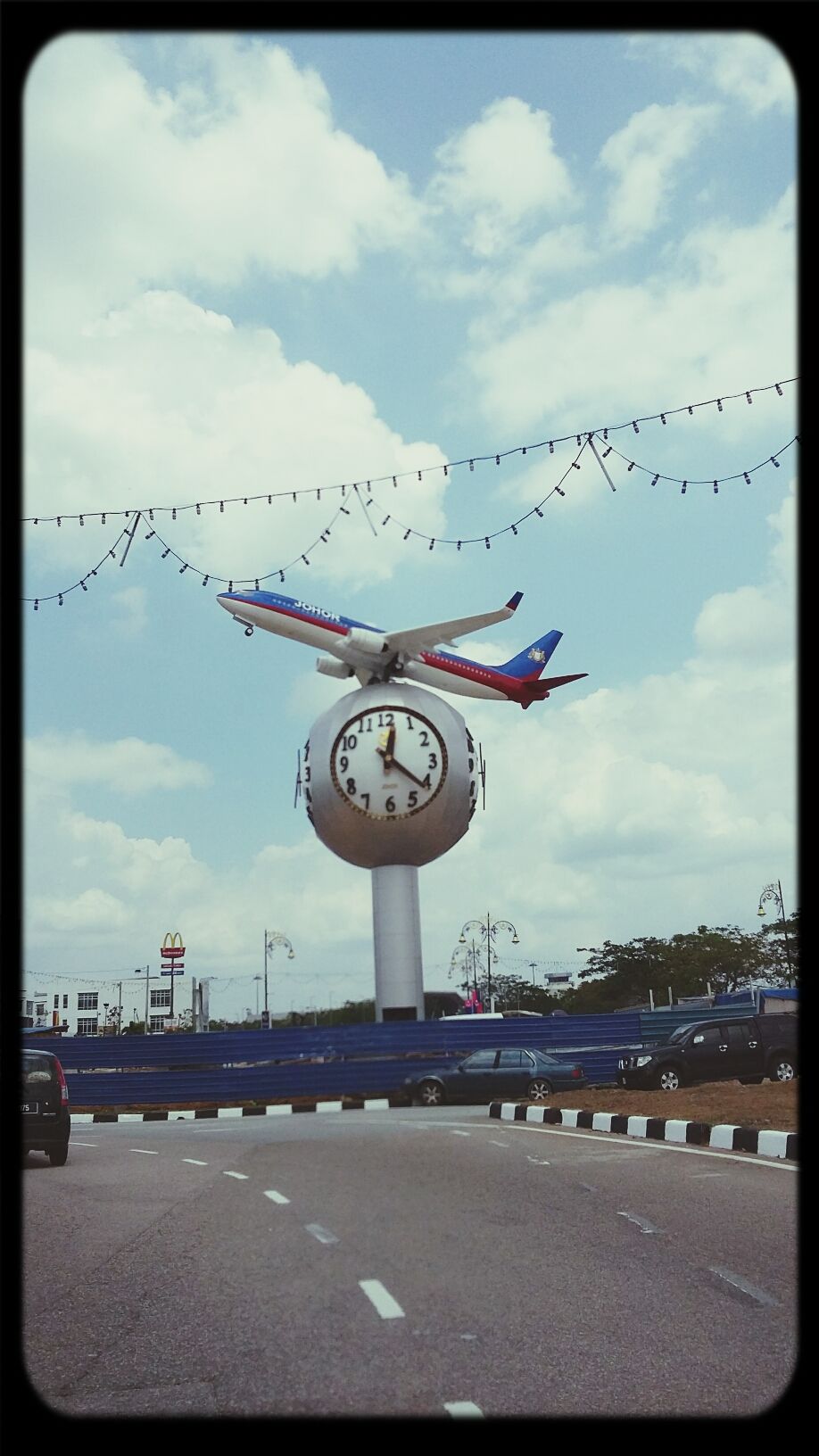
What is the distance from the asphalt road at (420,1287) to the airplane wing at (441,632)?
23626 mm

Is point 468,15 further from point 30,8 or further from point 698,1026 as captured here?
point 698,1026

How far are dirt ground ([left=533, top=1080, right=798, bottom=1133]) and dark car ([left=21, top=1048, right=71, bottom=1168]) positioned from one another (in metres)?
7.36

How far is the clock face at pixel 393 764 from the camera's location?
1395 inches

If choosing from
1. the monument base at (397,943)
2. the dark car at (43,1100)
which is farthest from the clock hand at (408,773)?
the dark car at (43,1100)

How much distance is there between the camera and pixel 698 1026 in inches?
905

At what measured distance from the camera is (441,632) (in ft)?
121

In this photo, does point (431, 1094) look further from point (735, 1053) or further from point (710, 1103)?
point (710, 1103)

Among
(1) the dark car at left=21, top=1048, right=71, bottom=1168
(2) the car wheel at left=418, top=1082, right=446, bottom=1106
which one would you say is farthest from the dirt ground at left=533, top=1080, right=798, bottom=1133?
(1) the dark car at left=21, top=1048, right=71, bottom=1168

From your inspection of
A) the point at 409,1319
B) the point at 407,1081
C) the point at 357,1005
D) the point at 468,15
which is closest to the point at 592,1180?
the point at 409,1319

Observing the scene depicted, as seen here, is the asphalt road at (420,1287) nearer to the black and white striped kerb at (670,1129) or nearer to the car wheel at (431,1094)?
the black and white striped kerb at (670,1129)

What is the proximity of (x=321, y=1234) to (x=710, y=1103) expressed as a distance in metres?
11.8

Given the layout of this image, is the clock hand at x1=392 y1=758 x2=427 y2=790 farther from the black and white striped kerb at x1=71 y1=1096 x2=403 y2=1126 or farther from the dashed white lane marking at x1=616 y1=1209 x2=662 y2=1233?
the dashed white lane marking at x1=616 y1=1209 x2=662 y2=1233

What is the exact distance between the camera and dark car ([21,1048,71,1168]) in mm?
14164

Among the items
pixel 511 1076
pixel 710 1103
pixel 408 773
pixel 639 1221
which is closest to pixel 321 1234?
pixel 639 1221
